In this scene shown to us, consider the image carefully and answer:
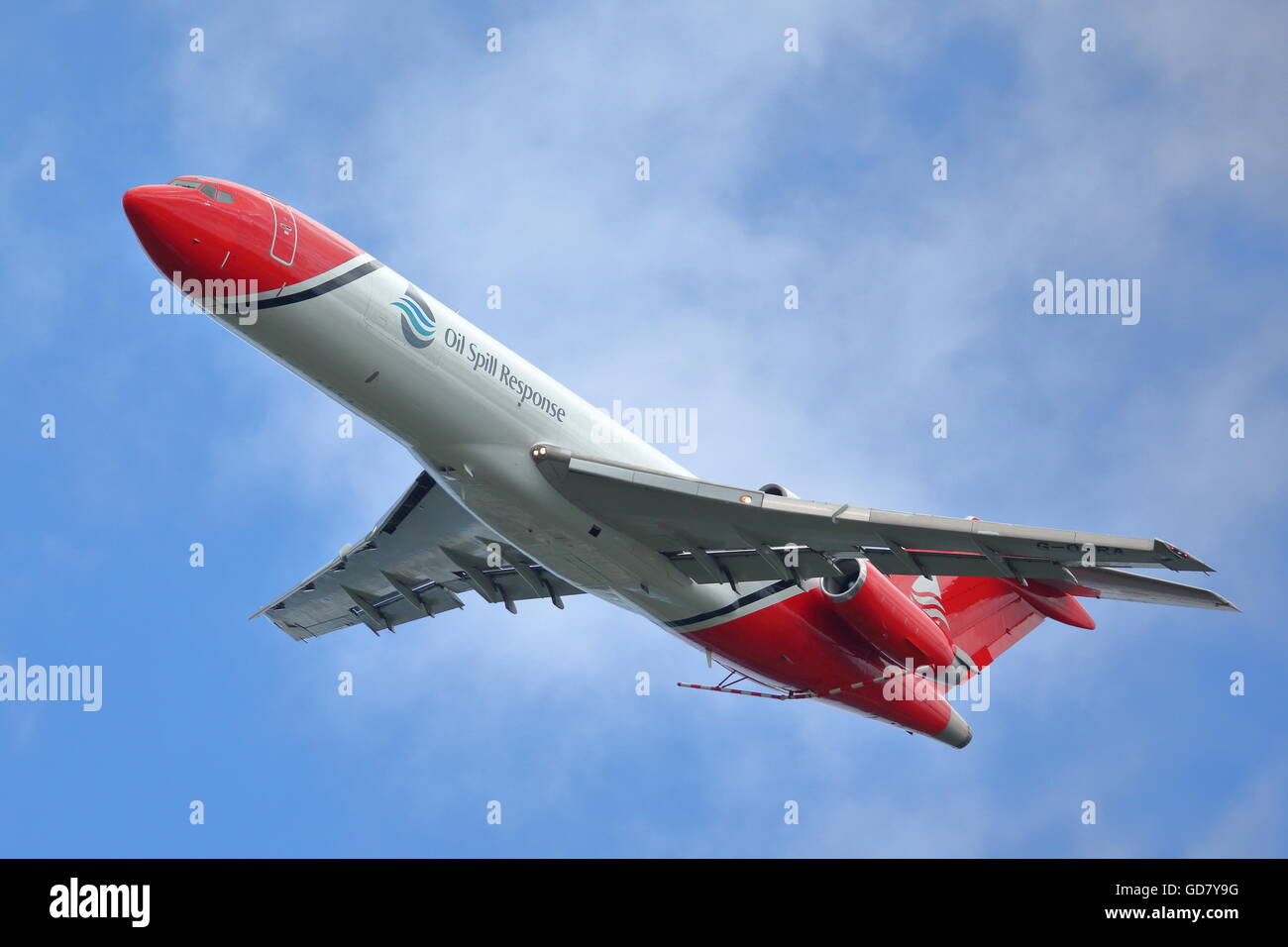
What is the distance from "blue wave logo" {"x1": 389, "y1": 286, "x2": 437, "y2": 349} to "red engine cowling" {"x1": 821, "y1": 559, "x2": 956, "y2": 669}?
8359 mm

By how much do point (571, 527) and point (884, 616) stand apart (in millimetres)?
6496

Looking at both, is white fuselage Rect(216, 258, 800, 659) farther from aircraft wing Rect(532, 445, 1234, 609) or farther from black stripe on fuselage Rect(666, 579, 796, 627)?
black stripe on fuselage Rect(666, 579, 796, 627)

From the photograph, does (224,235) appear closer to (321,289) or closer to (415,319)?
(321,289)

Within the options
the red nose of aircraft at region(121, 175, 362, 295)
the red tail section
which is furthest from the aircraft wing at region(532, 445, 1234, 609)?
the red tail section

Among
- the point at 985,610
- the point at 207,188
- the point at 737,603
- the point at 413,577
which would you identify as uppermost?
the point at 207,188

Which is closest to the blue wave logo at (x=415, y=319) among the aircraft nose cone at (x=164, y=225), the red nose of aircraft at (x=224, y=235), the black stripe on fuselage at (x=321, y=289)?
the black stripe on fuselage at (x=321, y=289)

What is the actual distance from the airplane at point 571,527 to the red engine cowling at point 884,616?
4 cm

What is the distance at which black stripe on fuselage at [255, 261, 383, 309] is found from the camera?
19391 millimetres

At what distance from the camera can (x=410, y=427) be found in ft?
67.6

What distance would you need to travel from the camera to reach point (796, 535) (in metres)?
22.3

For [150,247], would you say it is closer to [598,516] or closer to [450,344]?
[450,344]

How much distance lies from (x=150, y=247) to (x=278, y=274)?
1735mm

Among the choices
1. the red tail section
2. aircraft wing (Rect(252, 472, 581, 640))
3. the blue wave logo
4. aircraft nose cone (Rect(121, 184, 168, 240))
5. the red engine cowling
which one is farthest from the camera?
the red tail section

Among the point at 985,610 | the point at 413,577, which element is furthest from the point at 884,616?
the point at 413,577
